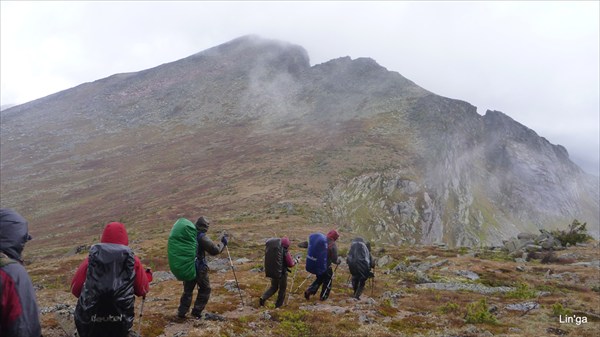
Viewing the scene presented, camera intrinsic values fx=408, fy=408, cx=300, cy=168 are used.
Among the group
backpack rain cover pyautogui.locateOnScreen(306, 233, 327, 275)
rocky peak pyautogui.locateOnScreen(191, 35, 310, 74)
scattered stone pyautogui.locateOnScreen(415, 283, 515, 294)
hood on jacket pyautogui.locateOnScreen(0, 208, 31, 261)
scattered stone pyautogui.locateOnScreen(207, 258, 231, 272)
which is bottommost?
scattered stone pyautogui.locateOnScreen(415, 283, 515, 294)

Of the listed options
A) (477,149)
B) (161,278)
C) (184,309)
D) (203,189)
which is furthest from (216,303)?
(477,149)

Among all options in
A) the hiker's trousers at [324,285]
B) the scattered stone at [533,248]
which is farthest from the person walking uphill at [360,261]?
the scattered stone at [533,248]

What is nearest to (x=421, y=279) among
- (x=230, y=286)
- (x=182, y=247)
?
(x=230, y=286)

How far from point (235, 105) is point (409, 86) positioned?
151 ft

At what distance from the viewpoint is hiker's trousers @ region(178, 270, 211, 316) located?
11875 millimetres

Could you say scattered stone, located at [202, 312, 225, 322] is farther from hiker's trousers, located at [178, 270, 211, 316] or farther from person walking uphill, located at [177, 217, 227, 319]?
person walking uphill, located at [177, 217, 227, 319]

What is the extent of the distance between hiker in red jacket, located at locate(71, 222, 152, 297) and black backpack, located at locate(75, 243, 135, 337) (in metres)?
0.12

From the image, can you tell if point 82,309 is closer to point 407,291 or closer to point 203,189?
point 407,291

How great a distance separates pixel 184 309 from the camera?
1255cm

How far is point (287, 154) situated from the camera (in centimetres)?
6994

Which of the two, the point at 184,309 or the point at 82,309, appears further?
the point at 184,309

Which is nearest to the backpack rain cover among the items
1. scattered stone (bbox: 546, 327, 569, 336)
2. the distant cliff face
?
scattered stone (bbox: 546, 327, 569, 336)

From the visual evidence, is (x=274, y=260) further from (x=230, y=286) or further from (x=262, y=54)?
(x=262, y=54)

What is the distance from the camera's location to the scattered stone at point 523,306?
683 inches
